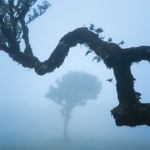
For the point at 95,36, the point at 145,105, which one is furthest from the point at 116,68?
the point at 95,36

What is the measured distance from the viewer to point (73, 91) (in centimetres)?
5241

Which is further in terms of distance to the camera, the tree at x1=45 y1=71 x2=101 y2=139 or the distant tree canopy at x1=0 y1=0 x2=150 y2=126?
the tree at x1=45 y1=71 x2=101 y2=139

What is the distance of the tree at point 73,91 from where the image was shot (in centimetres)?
5062

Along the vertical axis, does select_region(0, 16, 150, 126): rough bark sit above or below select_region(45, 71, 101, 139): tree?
below

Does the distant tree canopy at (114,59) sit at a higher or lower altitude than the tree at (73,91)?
lower

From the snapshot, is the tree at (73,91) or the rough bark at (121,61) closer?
the rough bark at (121,61)

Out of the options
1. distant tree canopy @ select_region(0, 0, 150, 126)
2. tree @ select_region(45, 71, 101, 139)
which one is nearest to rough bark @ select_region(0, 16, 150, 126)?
distant tree canopy @ select_region(0, 0, 150, 126)

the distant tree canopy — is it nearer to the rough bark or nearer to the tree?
the rough bark

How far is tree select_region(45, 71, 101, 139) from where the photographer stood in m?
50.6

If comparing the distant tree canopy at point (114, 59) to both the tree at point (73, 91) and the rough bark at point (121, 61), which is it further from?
the tree at point (73, 91)

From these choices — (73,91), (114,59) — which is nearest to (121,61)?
(114,59)

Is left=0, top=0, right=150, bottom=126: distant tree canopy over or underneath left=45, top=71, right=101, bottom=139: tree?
underneath

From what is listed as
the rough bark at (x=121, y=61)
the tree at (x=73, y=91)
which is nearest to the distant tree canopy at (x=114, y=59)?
the rough bark at (x=121, y=61)

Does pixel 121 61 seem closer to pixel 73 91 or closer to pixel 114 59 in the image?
pixel 114 59
